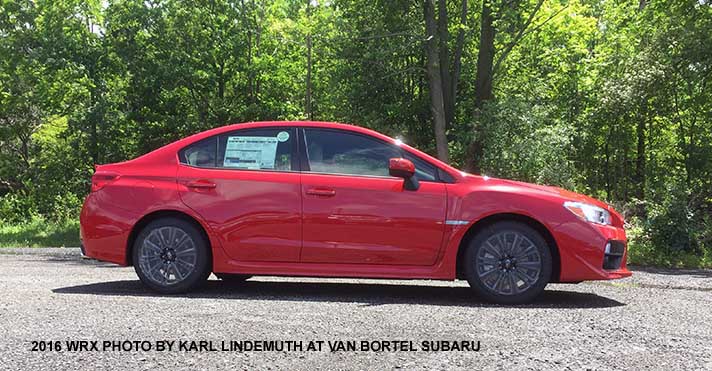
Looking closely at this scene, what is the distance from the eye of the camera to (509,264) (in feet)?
17.7

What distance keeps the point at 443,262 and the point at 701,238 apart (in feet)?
27.4

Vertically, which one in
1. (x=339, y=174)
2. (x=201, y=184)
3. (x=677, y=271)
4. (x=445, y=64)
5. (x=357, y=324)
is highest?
(x=445, y=64)

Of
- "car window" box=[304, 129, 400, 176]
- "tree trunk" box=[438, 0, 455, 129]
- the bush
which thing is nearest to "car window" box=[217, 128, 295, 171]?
"car window" box=[304, 129, 400, 176]

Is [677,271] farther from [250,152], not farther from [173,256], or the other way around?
[173,256]

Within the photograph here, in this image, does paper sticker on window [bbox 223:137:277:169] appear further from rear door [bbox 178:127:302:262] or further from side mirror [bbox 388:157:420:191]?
side mirror [bbox 388:157:420:191]

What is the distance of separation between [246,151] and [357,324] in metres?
2.22

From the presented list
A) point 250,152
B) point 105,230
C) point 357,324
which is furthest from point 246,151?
point 357,324

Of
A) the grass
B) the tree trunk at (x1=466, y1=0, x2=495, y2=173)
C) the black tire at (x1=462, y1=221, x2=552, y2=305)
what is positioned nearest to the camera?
the black tire at (x1=462, y1=221, x2=552, y2=305)

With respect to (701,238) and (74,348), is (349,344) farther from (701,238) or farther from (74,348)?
(701,238)

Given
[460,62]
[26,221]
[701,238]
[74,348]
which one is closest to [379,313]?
[74,348]

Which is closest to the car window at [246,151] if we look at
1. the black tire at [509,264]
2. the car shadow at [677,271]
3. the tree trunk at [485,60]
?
the black tire at [509,264]

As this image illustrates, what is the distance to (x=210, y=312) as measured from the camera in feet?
15.8

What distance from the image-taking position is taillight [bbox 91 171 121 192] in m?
5.96

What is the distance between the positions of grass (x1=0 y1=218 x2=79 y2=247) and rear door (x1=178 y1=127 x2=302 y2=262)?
13.0m
